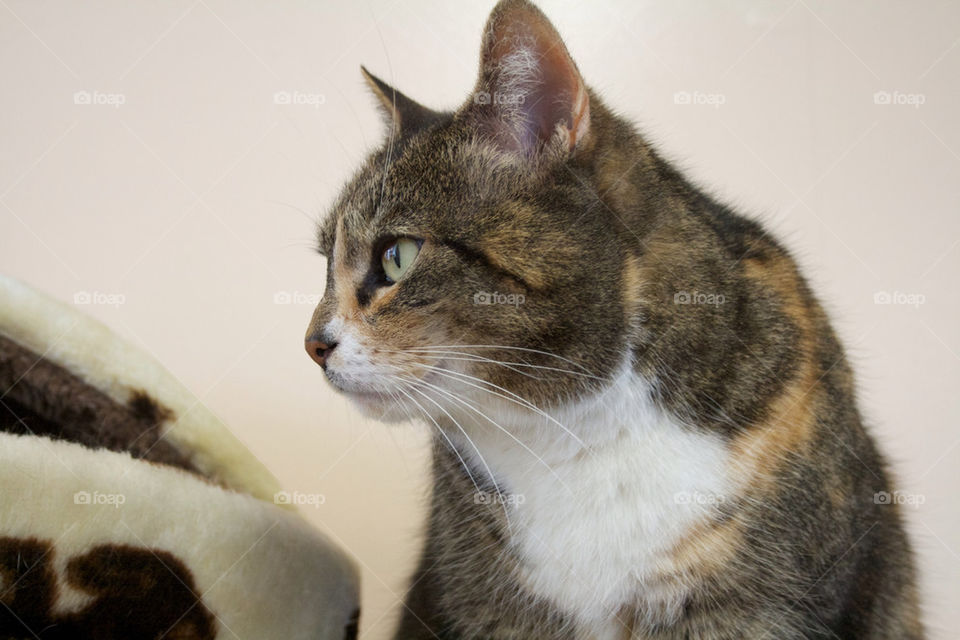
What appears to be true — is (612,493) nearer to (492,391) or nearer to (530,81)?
(492,391)

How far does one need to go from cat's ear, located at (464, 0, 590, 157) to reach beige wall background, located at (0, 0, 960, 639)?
0.50 m

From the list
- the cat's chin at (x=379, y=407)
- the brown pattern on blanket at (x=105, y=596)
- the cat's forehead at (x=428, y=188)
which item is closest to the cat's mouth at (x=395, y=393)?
the cat's chin at (x=379, y=407)

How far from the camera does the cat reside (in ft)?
2.33

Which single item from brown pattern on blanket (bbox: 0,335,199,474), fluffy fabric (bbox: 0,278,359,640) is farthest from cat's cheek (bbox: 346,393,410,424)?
brown pattern on blanket (bbox: 0,335,199,474)

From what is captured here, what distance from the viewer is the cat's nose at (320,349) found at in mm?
736

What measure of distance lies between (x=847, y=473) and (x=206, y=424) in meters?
0.72

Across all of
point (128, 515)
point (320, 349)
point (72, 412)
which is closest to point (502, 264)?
point (320, 349)

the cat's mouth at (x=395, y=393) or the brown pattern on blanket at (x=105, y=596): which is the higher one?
the cat's mouth at (x=395, y=393)

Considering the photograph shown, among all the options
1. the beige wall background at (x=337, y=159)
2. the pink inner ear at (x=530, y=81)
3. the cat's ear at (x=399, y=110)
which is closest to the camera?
the pink inner ear at (x=530, y=81)

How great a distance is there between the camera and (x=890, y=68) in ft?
4.11

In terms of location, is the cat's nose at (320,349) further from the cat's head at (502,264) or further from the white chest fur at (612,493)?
the white chest fur at (612,493)

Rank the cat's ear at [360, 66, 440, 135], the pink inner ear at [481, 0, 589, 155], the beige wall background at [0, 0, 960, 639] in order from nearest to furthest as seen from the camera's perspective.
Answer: the pink inner ear at [481, 0, 589, 155], the cat's ear at [360, 66, 440, 135], the beige wall background at [0, 0, 960, 639]

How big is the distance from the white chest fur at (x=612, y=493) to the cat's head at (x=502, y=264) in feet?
0.13

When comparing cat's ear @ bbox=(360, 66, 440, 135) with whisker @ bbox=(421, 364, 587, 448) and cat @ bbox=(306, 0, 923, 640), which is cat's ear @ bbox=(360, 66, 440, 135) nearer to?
cat @ bbox=(306, 0, 923, 640)
